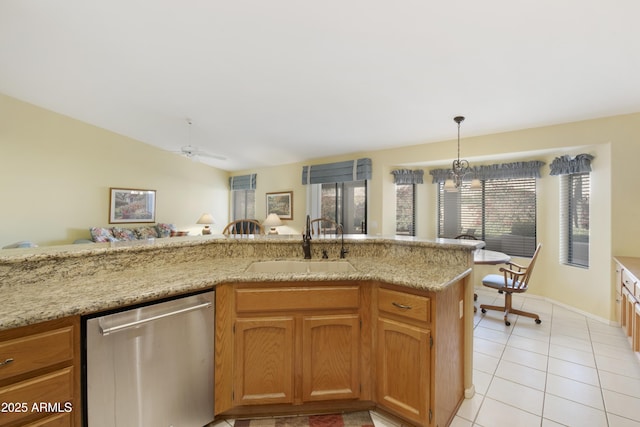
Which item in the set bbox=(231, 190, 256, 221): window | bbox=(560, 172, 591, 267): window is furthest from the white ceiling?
bbox=(231, 190, 256, 221): window

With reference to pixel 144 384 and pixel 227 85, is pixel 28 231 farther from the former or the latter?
pixel 144 384

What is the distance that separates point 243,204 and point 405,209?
4.40 m

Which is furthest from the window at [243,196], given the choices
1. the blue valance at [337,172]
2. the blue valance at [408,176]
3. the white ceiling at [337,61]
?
the blue valance at [408,176]

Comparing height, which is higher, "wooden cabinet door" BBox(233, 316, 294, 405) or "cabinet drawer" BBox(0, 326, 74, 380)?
"cabinet drawer" BBox(0, 326, 74, 380)

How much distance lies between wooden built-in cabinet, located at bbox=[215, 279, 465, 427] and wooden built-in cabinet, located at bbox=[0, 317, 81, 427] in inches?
24.9

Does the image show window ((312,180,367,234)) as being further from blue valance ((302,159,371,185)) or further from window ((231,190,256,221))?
window ((231,190,256,221))

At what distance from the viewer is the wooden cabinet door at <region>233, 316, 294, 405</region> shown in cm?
157

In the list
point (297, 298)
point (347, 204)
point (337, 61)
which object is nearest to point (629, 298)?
point (297, 298)

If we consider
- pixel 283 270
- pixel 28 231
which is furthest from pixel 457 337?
pixel 28 231

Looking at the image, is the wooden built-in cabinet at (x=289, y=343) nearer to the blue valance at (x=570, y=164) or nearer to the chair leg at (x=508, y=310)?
the chair leg at (x=508, y=310)

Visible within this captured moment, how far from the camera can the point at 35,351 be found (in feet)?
3.35

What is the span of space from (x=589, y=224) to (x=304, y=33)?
404cm

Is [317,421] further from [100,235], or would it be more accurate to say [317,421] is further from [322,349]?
[100,235]

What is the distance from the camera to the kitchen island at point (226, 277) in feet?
4.09
